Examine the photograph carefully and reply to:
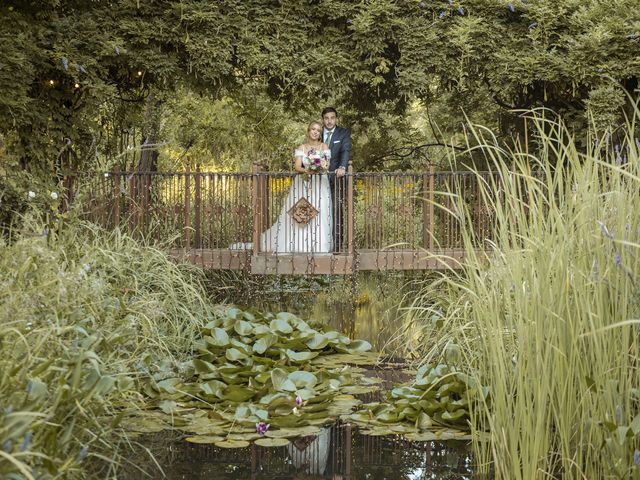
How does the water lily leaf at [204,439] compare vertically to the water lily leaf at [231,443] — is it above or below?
above

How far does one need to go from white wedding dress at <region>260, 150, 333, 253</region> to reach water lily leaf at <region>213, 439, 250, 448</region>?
5.76 metres

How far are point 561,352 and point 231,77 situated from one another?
818 cm

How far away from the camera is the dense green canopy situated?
9.98 meters

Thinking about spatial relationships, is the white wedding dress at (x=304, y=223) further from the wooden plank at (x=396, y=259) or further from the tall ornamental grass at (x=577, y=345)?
the tall ornamental grass at (x=577, y=345)

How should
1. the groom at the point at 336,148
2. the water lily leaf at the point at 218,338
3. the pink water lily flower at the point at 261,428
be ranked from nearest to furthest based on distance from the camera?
the pink water lily flower at the point at 261,428 → the water lily leaf at the point at 218,338 → the groom at the point at 336,148

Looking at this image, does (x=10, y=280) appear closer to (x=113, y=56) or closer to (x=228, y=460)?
(x=228, y=460)

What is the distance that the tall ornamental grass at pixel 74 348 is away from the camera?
3236mm

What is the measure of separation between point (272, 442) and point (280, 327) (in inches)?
98.7

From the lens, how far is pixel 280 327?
7.35 m

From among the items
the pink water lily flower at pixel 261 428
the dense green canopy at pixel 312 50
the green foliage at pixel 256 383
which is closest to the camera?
the pink water lily flower at pixel 261 428

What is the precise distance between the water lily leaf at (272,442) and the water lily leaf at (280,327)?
240 centimetres

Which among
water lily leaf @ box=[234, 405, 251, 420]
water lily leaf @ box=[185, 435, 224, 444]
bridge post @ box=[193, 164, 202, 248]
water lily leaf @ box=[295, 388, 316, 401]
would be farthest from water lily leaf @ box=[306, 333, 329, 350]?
bridge post @ box=[193, 164, 202, 248]

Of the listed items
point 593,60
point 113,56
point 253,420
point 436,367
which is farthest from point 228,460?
point 593,60

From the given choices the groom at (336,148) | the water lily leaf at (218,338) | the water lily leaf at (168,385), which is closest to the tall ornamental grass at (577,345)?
the water lily leaf at (168,385)
